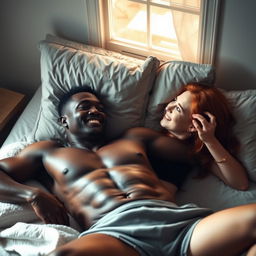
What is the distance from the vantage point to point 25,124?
2.29 metres

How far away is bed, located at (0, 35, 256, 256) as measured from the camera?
75.4 inches

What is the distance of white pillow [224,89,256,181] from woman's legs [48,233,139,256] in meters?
0.64

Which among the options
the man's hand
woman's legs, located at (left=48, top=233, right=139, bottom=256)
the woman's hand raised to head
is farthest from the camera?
the woman's hand raised to head

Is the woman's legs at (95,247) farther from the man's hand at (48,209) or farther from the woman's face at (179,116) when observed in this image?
the woman's face at (179,116)

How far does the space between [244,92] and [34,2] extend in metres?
1.14

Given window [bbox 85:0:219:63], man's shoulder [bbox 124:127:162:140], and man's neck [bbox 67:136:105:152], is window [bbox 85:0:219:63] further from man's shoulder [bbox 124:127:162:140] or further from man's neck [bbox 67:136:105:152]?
man's neck [bbox 67:136:105:152]

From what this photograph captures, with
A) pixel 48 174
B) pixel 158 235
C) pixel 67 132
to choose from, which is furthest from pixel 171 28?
pixel 158 235

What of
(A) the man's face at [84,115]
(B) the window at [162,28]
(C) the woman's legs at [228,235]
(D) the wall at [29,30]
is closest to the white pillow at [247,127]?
(B) the window at [162,28]

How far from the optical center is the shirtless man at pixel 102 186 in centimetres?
162

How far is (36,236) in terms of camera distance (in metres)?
1.64

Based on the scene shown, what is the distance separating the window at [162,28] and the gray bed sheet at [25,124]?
455 mm

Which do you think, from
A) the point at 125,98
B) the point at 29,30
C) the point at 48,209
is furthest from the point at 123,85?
the point at 29,30

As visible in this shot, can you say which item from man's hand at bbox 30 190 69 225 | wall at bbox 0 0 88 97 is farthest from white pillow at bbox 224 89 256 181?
wall at bbox 0 0 88 97

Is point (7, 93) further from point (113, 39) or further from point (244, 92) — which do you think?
point (244, 92)
